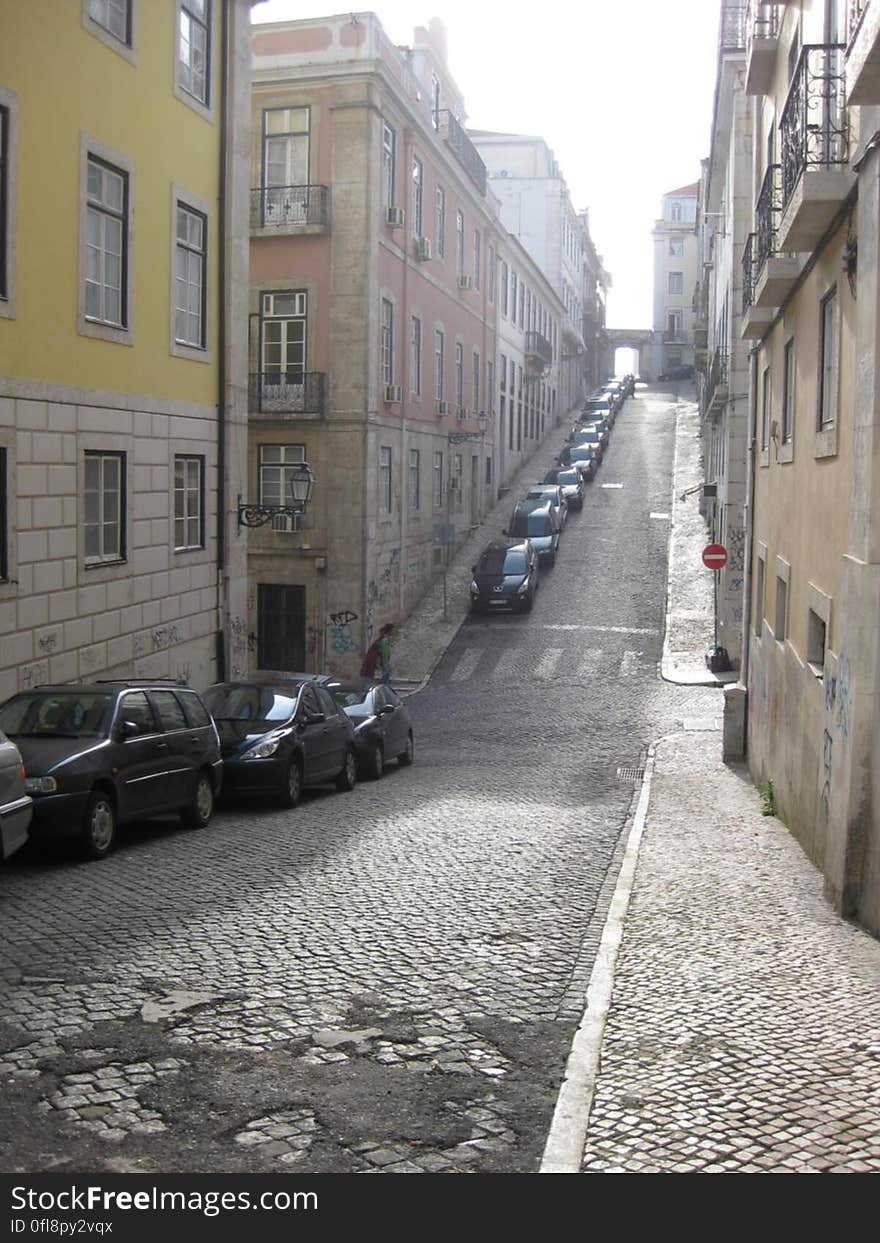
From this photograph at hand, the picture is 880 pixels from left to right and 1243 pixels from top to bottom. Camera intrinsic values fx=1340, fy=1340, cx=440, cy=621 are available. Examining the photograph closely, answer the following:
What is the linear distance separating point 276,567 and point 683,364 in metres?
80.6

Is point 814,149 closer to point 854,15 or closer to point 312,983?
point 854,15

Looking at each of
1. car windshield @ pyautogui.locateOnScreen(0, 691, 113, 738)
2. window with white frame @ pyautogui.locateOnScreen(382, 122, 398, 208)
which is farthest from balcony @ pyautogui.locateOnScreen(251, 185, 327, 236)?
car windshield @ pyautogui.locateOnScreen(0, 691, 113, 738)

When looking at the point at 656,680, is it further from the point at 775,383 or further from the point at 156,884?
the point at 156,884

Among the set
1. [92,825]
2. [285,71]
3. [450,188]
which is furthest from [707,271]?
[92,825]

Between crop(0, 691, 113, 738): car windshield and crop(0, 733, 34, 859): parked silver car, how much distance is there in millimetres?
2012

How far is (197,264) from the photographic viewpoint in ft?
64.1

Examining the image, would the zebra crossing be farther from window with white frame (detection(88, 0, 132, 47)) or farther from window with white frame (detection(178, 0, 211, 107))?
window with white frame (detection(88, 0, 132, 47))

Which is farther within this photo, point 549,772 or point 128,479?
point 549,772

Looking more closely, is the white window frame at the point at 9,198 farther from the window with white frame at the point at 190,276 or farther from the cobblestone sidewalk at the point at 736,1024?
the cobblestone sidewalk at the point at 736,1024

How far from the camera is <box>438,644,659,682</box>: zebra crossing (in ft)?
94.0

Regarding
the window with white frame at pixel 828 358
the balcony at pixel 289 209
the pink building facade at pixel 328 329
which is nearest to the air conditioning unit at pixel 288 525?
the pink building facade at pixel 328 329

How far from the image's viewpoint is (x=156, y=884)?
10.2m

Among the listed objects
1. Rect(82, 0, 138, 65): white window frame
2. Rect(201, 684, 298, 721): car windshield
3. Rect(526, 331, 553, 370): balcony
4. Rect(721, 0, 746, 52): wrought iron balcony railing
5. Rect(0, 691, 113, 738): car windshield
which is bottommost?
Rect(201, 684, 298, 721): car windshield

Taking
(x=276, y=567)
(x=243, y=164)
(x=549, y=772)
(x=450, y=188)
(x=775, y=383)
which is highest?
(x=450, y=188)
